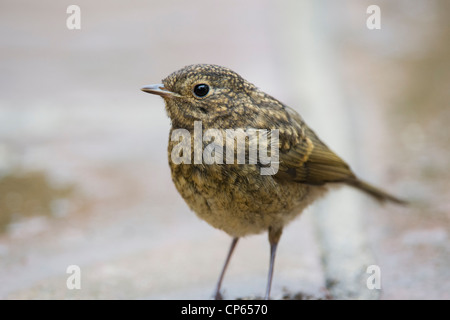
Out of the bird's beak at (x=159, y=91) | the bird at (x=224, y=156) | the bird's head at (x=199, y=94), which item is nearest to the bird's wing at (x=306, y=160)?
the bird at (x=224, y=156)

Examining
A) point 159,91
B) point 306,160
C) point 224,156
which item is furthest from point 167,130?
point 224,156

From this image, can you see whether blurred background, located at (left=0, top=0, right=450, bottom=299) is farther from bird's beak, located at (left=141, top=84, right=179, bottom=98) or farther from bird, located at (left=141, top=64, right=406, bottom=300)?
bird's beak, located at (left=141, top=84, right=179, bottom=98)

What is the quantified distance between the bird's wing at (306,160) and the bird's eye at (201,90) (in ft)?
1.85

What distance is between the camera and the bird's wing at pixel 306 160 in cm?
378

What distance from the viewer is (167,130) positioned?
19.2 feet

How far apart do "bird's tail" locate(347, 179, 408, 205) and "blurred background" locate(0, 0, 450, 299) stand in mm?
114

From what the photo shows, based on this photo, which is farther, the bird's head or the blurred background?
the blurred background

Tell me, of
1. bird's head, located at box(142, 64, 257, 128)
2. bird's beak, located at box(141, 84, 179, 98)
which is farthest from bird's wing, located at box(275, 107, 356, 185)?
bird's beak, located at box(141, 84, 179, 98)

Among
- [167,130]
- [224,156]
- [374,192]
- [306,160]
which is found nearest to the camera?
[224,156]

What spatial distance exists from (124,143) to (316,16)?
3.56 m

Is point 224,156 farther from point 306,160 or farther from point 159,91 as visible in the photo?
point 306,160

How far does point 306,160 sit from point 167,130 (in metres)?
2.19

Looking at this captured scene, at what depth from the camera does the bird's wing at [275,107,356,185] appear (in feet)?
12.4

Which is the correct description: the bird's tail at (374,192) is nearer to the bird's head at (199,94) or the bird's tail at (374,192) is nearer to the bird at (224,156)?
the bird at (224,156)
